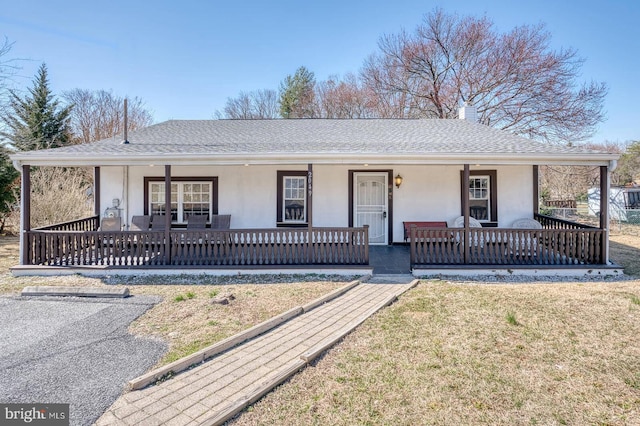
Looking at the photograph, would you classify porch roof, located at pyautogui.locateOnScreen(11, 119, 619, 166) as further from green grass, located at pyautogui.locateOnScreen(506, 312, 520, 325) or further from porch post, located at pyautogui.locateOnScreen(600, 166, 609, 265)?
green grass, located at pyautogui.locateOnScreen(506, 312, 520, 325)

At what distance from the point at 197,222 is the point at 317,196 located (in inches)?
139

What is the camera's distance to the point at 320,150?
720 centimetres

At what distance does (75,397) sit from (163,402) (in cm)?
82

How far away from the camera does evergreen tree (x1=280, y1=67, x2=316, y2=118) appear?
91.7 ft

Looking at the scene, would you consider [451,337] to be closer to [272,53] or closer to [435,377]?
[435,377]

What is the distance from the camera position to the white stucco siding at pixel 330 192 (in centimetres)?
941

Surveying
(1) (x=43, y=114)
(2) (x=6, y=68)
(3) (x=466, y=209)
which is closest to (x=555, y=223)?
(3) (x=466, y=209)

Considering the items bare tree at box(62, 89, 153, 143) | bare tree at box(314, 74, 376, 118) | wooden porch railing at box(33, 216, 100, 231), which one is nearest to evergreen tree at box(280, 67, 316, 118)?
bare tree at box(314, 74, 376, 118)

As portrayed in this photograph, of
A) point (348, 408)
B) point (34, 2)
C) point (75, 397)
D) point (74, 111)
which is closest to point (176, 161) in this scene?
point (75, 397)

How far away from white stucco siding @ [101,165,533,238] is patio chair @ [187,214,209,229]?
531 millimetres

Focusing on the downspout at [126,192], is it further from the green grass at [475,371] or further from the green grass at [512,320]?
the green grass at [512,320]

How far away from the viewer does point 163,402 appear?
8.71 feet

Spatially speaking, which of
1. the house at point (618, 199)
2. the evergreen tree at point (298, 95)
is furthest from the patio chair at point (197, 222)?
the house at point (618, 199)

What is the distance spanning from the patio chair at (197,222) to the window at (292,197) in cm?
210
